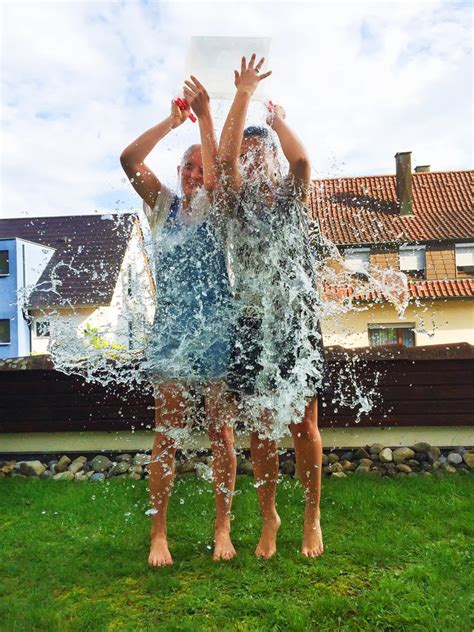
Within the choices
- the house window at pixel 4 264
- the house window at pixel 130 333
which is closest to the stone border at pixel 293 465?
the house window at pixel 130 333

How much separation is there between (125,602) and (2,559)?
0.99 meters

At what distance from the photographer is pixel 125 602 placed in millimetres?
2520

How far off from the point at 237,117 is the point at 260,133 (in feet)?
1.16

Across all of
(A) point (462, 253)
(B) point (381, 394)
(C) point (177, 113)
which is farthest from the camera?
(A) point (462, 253)

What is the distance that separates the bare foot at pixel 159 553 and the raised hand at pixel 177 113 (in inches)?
84.8

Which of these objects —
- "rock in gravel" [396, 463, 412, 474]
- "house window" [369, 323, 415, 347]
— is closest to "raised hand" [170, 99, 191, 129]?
"rock in gravel" [396, 463, 412, 474]

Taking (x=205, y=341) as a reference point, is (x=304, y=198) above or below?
above

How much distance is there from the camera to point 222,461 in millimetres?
2934

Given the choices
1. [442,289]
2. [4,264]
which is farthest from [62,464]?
[4,264]

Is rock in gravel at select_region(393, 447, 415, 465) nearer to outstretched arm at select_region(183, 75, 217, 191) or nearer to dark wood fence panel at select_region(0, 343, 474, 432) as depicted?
dark wood fence panel at select_region(0, 343, 474, 432)

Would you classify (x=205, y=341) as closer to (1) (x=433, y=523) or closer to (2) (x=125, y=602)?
(2) (x=125, y=602)

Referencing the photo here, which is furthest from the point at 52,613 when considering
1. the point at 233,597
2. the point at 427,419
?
the point at 427,419

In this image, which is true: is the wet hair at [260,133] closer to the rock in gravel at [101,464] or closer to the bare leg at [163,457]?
the bare leg at [163,457]

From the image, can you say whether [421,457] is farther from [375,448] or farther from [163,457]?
[163,457]
